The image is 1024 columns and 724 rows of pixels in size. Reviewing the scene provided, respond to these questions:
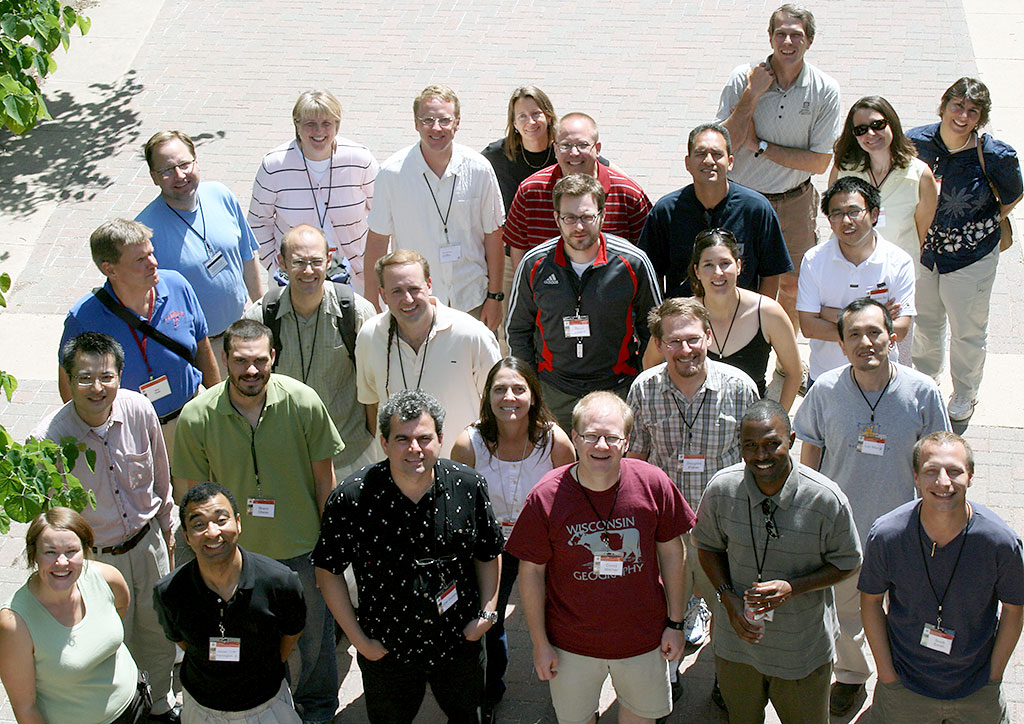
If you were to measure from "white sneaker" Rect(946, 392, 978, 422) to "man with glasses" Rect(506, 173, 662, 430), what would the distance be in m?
2.43

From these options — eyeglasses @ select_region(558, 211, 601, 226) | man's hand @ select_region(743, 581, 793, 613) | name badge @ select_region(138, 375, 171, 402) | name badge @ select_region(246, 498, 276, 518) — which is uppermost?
eyeglasses @ select_region(558, 211, 601, 226)

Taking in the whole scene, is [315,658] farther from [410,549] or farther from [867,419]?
[867,419]

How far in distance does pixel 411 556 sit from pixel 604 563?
79cm

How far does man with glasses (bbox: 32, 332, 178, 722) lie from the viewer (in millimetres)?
5070

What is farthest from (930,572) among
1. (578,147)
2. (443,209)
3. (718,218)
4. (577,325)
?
(443,209)

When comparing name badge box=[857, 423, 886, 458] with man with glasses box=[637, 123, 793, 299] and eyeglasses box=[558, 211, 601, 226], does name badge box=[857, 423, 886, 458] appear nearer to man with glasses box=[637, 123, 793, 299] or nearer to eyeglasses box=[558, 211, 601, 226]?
man with glasses box=[637, 123, 793, 299]

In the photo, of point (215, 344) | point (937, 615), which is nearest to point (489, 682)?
point (937, 615)

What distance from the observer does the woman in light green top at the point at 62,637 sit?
4.48 metres

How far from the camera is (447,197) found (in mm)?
6777

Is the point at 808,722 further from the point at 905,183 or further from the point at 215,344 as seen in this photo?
the point at 215,344

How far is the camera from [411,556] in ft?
15.4

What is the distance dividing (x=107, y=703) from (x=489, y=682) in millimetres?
1722

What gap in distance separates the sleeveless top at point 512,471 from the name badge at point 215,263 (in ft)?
7.67

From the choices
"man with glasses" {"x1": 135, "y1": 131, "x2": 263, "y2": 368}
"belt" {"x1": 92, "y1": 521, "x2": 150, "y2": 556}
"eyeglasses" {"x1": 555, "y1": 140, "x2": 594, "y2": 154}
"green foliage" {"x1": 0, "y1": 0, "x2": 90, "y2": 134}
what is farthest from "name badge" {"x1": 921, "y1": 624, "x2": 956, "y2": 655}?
"man with glasses" {"x1": 135, "y1": 131, "x2": 263, "y2": 368}
